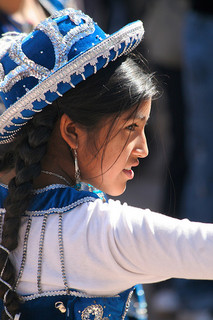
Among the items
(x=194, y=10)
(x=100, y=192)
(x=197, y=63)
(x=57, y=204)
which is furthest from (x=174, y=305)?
(x=57, y=204)

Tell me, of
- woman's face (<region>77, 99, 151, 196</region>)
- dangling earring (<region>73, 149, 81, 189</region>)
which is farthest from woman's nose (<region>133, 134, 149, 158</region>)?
dangling earring (<region>73, 149, 81, 189</region>)

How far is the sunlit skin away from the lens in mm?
1501

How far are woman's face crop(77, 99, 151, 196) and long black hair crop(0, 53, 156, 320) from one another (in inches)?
1.0

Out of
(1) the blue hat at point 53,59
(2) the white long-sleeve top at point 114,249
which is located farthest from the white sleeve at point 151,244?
(1) the blue hat at point 53,59

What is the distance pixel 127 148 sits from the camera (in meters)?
1.52

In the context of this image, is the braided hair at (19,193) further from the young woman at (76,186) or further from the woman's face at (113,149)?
the woman's face at (113,149)

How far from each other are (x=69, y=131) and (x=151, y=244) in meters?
0.38

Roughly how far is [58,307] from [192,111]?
2475 millimetres

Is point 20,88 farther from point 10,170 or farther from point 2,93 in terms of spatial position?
point 10,170

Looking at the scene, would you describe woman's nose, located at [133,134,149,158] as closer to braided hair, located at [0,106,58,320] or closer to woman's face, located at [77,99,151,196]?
woman's face, located at [77,99,151,196]

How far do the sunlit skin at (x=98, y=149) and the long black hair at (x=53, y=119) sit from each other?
0.02 metres

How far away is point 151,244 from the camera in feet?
4.32

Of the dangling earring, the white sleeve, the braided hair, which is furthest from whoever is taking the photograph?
the dangling earring

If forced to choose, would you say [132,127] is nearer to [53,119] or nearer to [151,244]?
[53,119]
